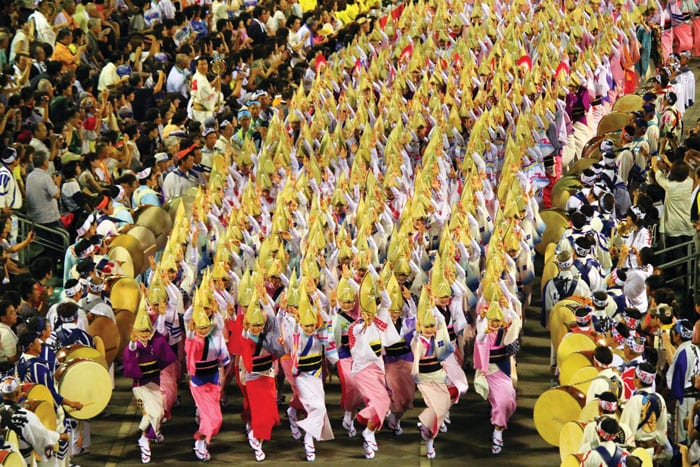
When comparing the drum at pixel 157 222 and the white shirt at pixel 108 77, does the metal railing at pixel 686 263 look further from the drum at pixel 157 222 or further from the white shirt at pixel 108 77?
the white shirt at pixel 108 77

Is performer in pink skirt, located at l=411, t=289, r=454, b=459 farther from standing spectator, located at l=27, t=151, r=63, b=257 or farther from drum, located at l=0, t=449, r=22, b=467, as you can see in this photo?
standing spectator, located at l=27, t=151, r=63, b=257

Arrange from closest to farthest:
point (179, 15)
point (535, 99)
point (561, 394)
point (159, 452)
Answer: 1. point (561, 394)
2. point (159, 452)
3. point (535, 99)
4. point (179, 15)

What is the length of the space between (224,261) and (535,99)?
7.24m

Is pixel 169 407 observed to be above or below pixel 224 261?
below

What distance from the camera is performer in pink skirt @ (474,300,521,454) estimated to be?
1596cm

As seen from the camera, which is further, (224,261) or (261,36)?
(261,36)

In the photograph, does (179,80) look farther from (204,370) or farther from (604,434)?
(604,434)

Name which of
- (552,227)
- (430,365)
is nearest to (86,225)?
(430,365)

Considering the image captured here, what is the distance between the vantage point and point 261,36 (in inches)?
1022

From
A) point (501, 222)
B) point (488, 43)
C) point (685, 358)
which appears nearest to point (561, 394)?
point (685, 358)

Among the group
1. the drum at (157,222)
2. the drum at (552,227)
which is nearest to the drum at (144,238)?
the drum at (157,222)

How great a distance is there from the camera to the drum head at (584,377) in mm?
14523

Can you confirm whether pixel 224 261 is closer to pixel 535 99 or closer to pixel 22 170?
pixel 22 170

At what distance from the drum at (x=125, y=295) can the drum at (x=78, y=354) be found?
4.66 feet
